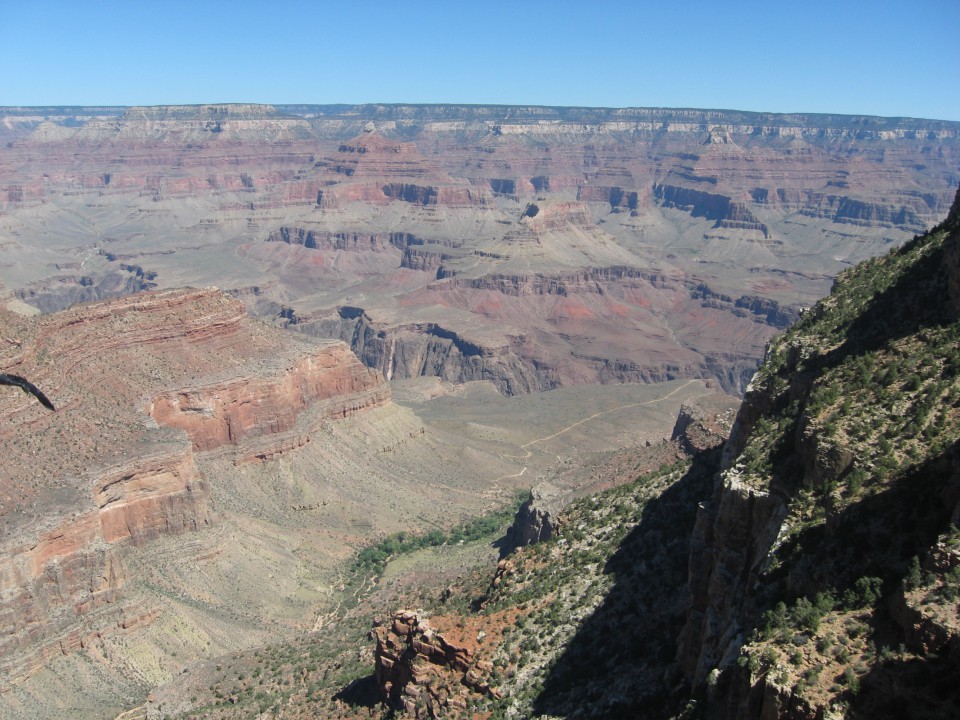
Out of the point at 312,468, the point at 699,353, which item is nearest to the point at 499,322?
the point at 699,353

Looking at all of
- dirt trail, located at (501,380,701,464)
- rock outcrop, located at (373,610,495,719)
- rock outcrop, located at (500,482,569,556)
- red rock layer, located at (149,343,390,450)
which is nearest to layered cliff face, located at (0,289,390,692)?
red rock layer, located at (149,343,390,450)

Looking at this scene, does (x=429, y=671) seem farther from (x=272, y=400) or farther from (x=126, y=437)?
(x=272, y=400)

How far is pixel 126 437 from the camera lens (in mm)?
57250

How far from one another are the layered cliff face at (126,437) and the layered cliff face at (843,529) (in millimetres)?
33629

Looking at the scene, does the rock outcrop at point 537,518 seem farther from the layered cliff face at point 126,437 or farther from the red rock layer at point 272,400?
the red rock layer at point 272,400

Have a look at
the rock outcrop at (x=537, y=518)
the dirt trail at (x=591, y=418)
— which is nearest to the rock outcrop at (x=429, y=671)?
the rock outcrop at (x=537, y=518)

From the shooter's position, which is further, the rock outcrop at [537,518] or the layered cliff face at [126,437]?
the rock outcrop at [537,518]

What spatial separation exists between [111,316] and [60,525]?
23.3 metres

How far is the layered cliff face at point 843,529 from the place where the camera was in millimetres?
16375

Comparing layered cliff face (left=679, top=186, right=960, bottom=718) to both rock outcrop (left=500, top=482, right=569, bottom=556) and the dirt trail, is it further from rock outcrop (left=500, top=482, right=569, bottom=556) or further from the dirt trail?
the dirt trail

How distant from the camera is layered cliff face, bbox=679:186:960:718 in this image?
1638 centimetres

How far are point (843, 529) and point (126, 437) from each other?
47220 mm

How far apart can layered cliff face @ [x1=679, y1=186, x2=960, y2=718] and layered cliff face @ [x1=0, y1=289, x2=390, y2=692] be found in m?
33.6

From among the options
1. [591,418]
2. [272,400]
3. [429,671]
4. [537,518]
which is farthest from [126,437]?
[591,418]
